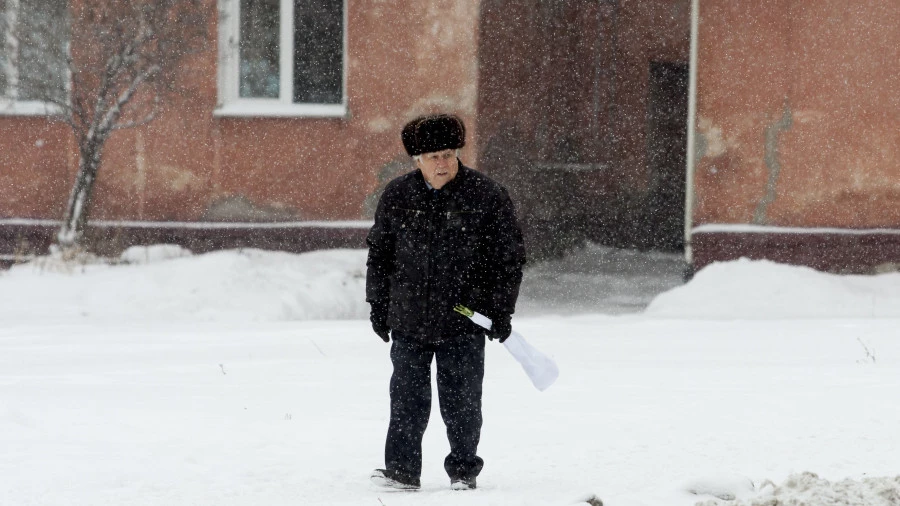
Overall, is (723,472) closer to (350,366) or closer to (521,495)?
(521,495)

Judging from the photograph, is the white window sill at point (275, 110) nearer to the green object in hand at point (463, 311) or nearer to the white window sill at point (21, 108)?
Result: the white window sill at point (21, 108)

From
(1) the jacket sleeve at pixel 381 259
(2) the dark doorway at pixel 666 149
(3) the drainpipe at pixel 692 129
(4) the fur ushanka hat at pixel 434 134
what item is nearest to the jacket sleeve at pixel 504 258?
(4) the fur ushanka hat at pixel 434 134

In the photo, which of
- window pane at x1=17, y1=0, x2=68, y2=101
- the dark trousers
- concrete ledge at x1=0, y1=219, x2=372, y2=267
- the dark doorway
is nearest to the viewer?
the dark trousers

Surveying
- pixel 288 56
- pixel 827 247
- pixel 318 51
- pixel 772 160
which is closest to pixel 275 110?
pixel 288 56

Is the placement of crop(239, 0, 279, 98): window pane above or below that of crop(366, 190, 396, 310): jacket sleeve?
above

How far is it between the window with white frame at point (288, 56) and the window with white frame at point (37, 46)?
1694mm

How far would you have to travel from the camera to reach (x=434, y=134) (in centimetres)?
465

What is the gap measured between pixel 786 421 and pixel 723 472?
46.3 inches

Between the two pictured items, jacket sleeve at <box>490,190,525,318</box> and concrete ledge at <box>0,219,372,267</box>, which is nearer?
jacket sleeve at <box>490,190,525,318</box>

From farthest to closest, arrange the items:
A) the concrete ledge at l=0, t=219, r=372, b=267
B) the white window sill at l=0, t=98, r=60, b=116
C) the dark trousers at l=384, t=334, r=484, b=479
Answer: the white window sill at l=0, t=98, r=60, b=116, the concrete ledge at l=0, t=219, r=372, b=267, the dark trousers at l=384, t=334, r=484, b=479

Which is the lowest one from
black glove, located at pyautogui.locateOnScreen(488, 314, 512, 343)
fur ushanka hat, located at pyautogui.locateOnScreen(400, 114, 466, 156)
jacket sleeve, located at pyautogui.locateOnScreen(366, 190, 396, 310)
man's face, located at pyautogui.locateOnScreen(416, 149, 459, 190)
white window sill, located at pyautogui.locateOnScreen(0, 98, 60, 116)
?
black glove, located at pyautogui.locateOnScreen(488, 314, 512, 343)

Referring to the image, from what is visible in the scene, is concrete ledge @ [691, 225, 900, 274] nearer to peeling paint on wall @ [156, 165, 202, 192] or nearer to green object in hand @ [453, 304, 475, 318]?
peeling paint on wall @ [156, 165, 202, 192]

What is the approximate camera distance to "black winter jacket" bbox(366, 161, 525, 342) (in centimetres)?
472

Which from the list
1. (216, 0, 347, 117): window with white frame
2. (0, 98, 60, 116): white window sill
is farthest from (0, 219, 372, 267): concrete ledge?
(216, 0, 347, 117): window with white frame
